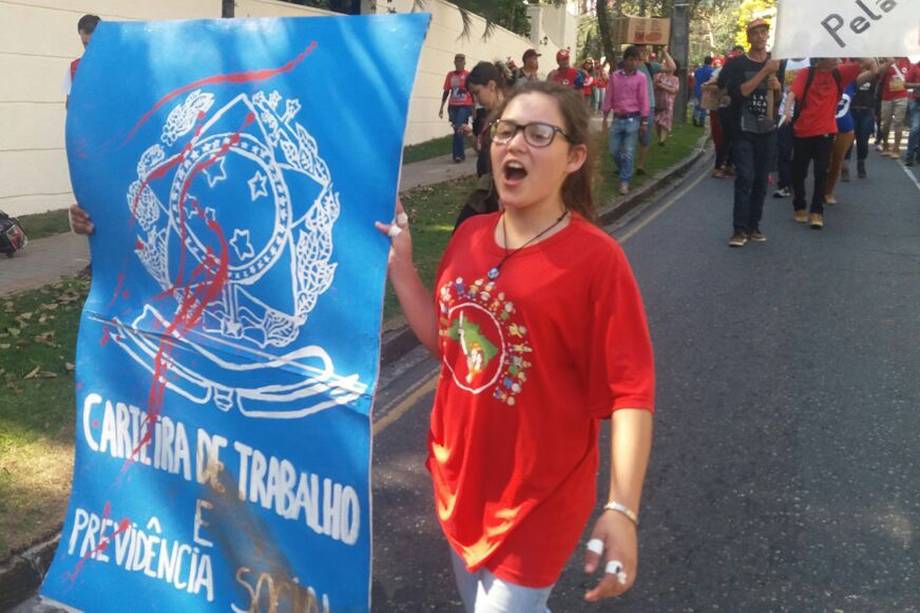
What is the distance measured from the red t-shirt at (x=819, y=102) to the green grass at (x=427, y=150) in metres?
7.32

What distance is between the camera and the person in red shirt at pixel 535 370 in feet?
6.34

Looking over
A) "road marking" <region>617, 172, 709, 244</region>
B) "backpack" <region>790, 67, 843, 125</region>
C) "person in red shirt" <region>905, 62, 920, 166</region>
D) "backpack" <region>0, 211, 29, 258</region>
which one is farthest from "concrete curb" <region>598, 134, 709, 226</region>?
"backpack" <region>0, 211, 29, 258</region>

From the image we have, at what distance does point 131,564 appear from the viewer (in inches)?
102

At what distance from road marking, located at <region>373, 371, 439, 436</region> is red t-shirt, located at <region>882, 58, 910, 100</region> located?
12774mm

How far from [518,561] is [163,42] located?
1605mm

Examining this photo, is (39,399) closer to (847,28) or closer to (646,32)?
(847,28)

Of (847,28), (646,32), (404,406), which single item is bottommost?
(404,406)

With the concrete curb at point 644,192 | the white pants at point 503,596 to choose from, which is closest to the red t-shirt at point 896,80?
the concrete curb at point 644,192

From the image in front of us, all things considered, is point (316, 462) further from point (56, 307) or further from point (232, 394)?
point (56, 307)

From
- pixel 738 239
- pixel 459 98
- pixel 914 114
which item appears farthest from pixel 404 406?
pixel 914 114

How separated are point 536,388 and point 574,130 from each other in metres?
0.57

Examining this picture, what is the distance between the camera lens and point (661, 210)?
11.6m

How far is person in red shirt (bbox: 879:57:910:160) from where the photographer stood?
51.0ft

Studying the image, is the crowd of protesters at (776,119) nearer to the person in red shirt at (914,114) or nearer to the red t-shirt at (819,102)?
the red t-shirt at (819,102)
